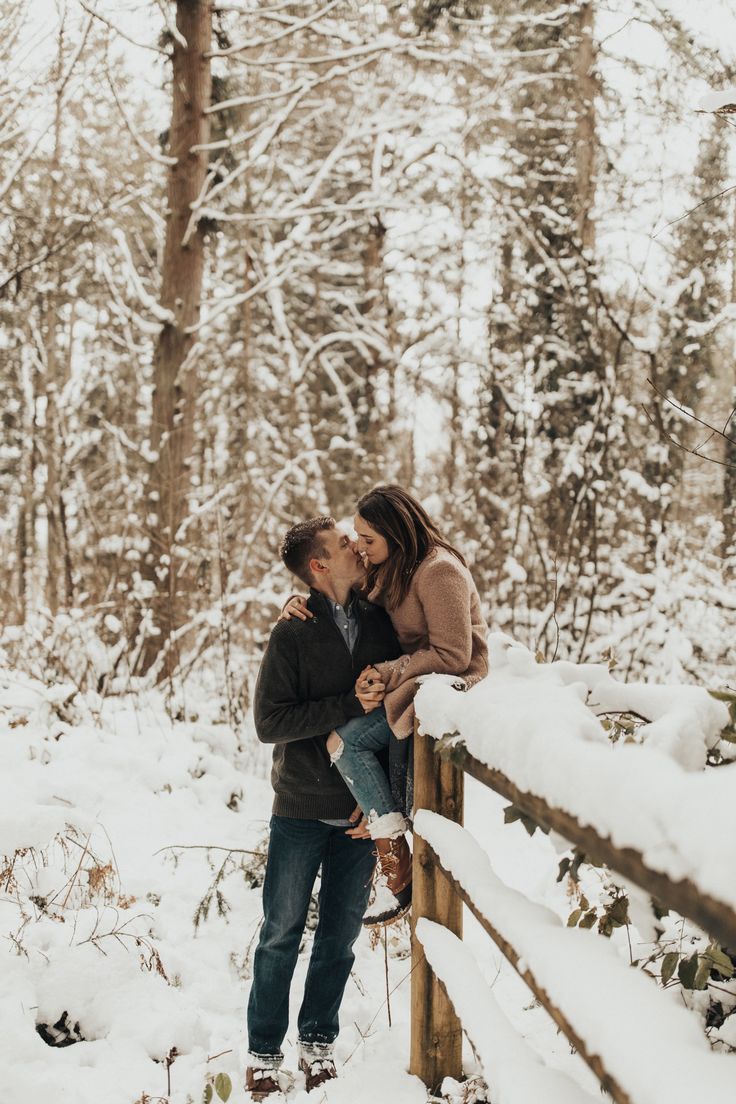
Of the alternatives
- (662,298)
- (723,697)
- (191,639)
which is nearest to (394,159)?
(662,298)

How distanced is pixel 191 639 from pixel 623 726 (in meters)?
6.99

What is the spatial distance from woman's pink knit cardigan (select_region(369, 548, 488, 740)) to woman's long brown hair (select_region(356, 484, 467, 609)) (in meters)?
0.04

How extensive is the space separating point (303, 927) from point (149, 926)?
4.46 ft

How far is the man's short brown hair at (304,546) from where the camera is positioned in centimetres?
308

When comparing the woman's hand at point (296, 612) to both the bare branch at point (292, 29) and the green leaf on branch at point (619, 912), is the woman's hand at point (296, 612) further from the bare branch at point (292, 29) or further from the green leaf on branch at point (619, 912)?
the bare branch at point (292, 29)

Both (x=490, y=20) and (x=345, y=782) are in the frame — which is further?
(x=490, y=20)

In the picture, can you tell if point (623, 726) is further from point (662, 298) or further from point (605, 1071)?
point (662, 298)

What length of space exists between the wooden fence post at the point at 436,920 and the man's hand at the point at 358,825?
0.42 metres

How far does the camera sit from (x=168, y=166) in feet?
30.6

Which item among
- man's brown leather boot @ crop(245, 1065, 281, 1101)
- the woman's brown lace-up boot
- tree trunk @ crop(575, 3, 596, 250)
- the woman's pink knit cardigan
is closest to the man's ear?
the woman's pink knit cardigan

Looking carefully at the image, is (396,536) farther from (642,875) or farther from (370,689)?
(642,875)

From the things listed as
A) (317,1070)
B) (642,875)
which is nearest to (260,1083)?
(317,1070)

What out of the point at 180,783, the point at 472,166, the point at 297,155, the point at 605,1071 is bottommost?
the point at 180,783

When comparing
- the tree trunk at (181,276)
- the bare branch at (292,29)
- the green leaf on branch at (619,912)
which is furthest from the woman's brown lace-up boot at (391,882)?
the bare branch at (292,29)
